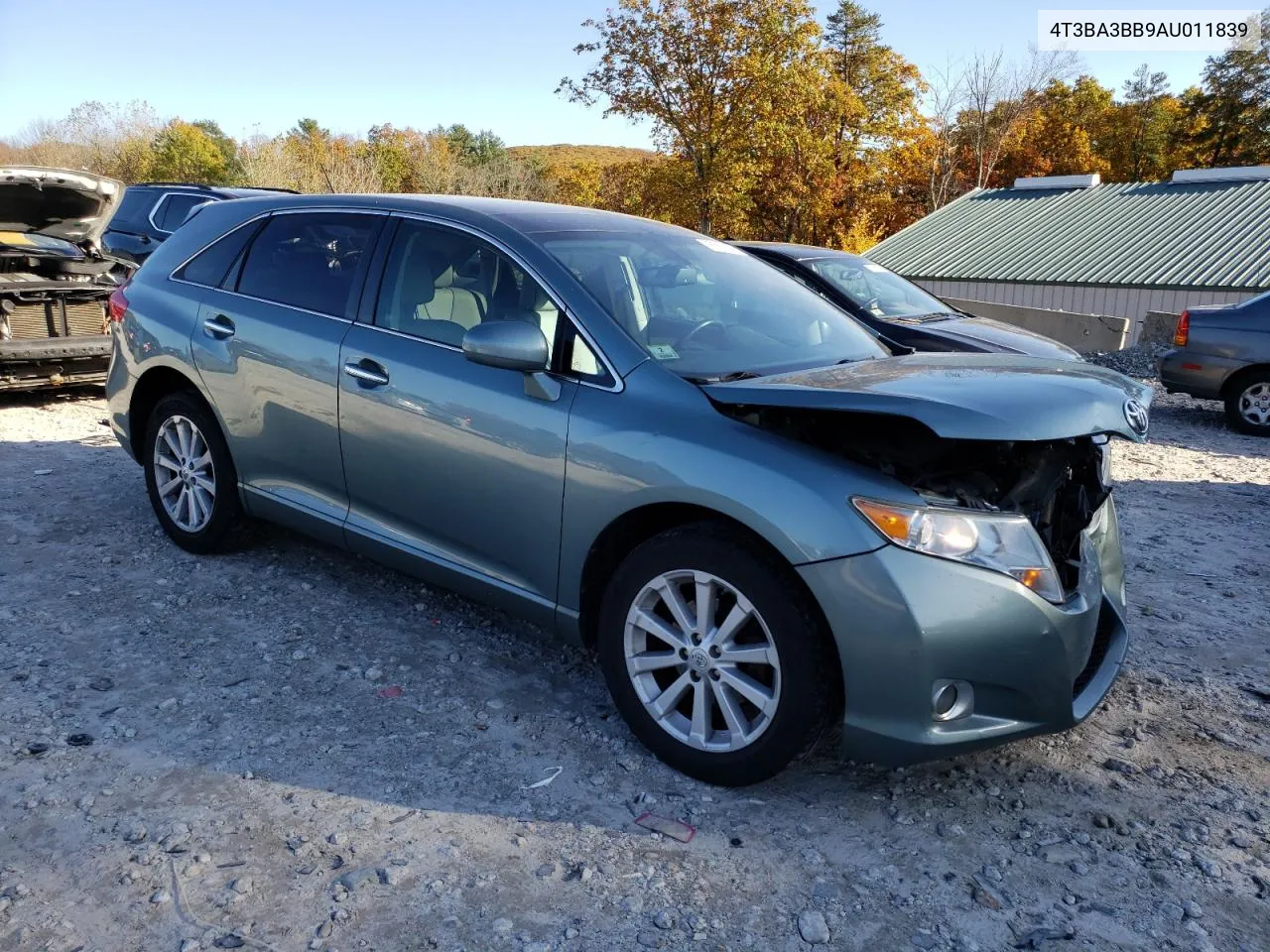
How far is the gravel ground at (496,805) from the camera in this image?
2.54m

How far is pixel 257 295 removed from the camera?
4.55 metres

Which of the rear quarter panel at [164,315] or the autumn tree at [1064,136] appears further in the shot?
the autumn tree at [1064,136]

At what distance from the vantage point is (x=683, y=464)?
3.04 m

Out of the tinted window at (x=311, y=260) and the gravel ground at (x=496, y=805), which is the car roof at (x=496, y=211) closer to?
the tinted window at (x=311, y=260)

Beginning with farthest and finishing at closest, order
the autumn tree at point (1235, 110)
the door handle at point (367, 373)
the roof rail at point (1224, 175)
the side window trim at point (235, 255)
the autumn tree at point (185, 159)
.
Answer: the autumn tree at point (185, 159) → the autumn tree at point (1235, 110) → the roof rail at point (1224, 175) → the side window trim at point (235, 255) → the door handle at point (367, 373)

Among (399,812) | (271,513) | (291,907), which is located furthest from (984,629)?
(271,513)

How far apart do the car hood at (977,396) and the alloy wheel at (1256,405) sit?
7.77 m

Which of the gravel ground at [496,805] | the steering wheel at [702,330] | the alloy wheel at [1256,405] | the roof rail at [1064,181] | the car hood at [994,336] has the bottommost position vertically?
the gravel ground at [496,805]

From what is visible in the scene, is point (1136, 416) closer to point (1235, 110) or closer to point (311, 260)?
point (311, 260)

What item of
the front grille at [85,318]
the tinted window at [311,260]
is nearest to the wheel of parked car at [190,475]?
the tinted window at [311,260]

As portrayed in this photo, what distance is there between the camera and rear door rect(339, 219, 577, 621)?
345 centimetres

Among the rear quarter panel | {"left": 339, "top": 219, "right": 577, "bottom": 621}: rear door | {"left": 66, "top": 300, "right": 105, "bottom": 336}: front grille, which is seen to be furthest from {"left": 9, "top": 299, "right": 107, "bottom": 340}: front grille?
{"left": 339, "top": 219, "right": 577, "bottom": 621}: rear door

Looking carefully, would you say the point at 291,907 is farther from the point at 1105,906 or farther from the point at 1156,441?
the point at 1156,441

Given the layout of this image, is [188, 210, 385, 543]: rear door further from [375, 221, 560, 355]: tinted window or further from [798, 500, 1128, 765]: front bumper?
[798, 500, 1128, 765]: front bumper
